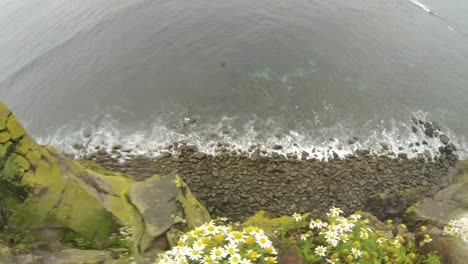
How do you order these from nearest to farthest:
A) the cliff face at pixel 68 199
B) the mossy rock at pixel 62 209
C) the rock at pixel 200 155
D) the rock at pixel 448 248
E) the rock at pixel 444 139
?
the rock at pixel 448 248
the cliff face at pixel 68 199
the mossy rock at pixel 62 209
the rock at pixel 200 155
the rock at pixel 444 139

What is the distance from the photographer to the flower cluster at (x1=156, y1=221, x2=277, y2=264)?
6.35 meters

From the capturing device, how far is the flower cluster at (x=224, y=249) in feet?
20.8

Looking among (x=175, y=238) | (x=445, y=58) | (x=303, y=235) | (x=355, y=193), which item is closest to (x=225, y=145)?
(x=355, y=193)

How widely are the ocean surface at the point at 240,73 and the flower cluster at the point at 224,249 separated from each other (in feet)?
65.7

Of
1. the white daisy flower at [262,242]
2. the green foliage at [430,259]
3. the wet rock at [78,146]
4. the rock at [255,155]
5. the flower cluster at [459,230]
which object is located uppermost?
the white daisy flower at [262,242]

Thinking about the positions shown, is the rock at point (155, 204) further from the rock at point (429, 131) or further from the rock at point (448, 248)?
the rock at point (429, 131)

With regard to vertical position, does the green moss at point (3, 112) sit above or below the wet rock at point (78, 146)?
above

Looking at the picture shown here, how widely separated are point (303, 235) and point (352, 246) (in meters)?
1.04

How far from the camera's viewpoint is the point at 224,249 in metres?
6.50

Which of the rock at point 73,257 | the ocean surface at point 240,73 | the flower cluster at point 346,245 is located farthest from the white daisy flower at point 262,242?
the ocean surface at point 240,73

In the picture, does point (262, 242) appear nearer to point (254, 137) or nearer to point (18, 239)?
point (18, 239)

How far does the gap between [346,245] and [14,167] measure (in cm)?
1456

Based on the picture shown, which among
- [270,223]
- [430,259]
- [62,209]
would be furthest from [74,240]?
[430,259]

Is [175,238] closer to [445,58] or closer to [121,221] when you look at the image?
[121,221]
